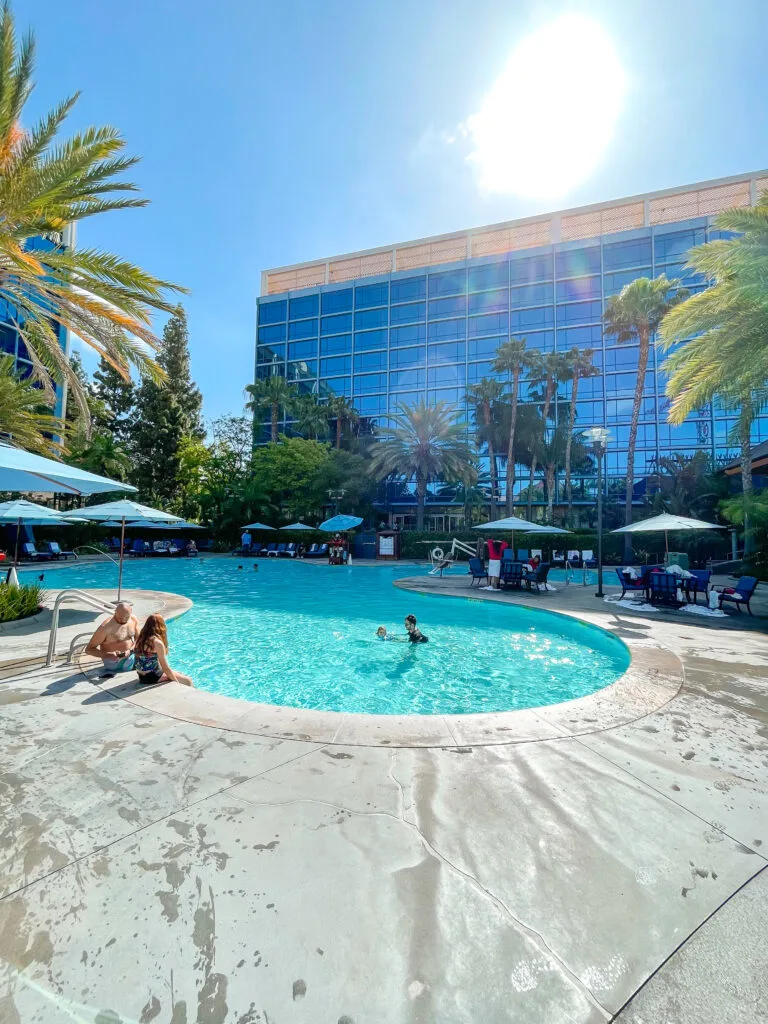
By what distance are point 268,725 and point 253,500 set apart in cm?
3054

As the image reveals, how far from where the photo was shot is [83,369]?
39.8m

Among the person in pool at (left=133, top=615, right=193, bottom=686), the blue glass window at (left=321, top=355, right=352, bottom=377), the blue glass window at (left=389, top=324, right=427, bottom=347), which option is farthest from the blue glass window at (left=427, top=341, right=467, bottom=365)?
the person in pool at (left=133, top=615, right=193, bottom=686)

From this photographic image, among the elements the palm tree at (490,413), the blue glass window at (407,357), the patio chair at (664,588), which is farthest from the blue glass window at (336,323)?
the patio chair at (664,588)

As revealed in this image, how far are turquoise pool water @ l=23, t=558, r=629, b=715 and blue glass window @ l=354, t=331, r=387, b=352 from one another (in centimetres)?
3902

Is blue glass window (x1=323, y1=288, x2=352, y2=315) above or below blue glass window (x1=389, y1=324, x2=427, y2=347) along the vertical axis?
above

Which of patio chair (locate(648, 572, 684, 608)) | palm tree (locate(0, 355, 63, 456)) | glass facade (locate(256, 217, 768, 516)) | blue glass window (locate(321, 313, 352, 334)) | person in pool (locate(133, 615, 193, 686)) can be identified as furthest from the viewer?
blue glass window (locate(321, 313, 352, 334))

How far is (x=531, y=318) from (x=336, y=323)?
68.4ft

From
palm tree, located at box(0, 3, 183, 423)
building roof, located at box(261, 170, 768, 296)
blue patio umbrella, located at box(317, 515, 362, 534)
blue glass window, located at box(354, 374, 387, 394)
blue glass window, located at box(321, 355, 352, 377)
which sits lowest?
blue patio umbrella, located at box(317, 515, 362, 534)

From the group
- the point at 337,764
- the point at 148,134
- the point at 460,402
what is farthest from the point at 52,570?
the point at 460,402

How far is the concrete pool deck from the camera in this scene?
5.39 feet

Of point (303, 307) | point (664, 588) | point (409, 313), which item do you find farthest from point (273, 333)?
point (664, 588)

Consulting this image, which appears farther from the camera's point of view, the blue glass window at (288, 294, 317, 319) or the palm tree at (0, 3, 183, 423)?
the blue glass window at (288, 294, 317, 319)

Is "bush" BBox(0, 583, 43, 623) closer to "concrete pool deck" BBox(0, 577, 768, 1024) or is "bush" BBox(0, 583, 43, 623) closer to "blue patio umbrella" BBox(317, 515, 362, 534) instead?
"concrete pool deck" BBox(0, 577, 768, 1024)

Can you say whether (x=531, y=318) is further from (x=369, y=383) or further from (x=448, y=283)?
(x=369, y=383)
